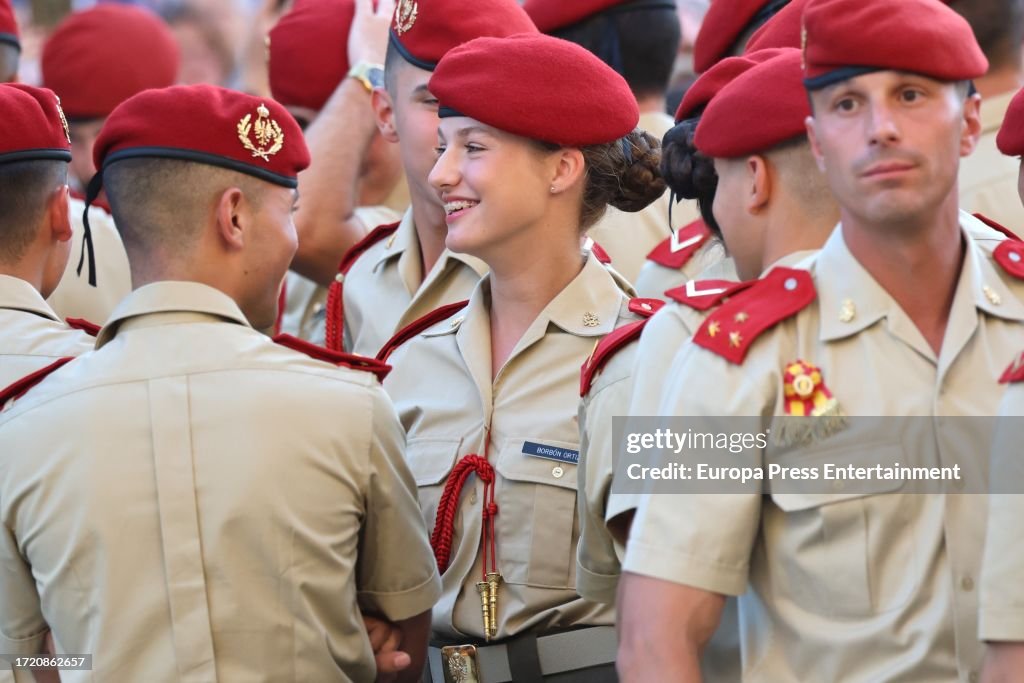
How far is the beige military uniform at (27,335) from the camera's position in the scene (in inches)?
133

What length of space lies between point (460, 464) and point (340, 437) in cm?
58

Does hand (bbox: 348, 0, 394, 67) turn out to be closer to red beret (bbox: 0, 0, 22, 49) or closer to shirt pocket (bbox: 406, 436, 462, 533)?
red beret (bbox: 0, 0, 22, 49)

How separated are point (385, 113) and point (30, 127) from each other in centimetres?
118

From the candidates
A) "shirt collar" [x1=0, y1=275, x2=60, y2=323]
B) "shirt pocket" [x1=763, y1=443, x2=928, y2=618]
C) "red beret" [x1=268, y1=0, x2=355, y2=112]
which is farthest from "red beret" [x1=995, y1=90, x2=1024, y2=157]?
"red beret" [x1=268, y1=0, x2=355, y2=112]

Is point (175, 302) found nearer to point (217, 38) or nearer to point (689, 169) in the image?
point (689, 169)

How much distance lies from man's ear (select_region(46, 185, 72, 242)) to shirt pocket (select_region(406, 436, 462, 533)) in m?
0.97

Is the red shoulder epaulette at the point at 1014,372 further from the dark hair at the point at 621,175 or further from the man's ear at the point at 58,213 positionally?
the man's ear at the point at 58,213

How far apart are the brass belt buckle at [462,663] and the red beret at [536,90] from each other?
113 cm

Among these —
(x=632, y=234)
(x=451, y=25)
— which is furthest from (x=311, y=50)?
(x=632, y=234)

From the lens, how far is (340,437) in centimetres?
286

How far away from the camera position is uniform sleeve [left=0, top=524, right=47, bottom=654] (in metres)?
2.89

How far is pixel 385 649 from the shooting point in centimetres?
308

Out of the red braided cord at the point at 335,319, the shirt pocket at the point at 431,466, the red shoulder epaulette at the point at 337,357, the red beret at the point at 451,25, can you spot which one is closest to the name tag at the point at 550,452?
the shirt pocket at the point at 431,466

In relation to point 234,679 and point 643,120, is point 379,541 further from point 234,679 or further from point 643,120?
point 643,120
